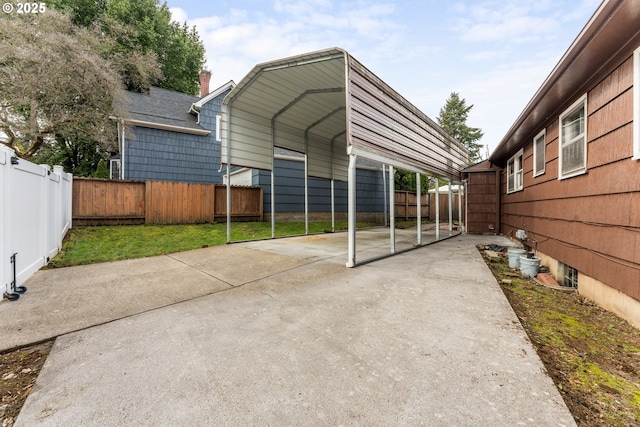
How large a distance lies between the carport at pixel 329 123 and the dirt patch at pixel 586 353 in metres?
2.55

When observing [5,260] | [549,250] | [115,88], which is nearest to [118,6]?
[115,88]

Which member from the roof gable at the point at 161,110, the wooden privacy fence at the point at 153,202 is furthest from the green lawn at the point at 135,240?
the roof gable at the point at 161,110

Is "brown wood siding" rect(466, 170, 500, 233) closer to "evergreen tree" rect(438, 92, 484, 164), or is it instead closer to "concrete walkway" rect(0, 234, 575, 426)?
"concrete walkway" rect(0, 234, 575, 426)

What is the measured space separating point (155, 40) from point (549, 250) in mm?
27119

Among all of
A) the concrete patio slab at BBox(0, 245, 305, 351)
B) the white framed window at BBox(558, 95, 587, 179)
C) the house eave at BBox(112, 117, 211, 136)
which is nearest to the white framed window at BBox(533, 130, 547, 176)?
the white framed window at BBox(558, 95, 587, 179)

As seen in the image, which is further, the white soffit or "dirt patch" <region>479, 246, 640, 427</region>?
the white soffit

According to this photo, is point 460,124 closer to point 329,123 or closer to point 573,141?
point 329,123

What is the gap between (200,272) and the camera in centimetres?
422

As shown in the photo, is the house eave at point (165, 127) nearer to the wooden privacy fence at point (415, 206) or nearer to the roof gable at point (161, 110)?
the roof gable at point (161, 110)

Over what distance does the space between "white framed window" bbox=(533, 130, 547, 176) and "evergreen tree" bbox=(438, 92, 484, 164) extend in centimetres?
3324

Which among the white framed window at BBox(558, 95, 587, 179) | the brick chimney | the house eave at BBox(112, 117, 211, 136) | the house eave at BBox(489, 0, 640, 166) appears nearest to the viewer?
the house eave at BBox(489, 0, 640, 166)

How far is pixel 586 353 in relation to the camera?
6.58 feet

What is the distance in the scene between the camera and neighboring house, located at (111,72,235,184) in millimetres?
11891

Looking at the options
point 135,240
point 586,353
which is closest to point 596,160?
point 586,353
